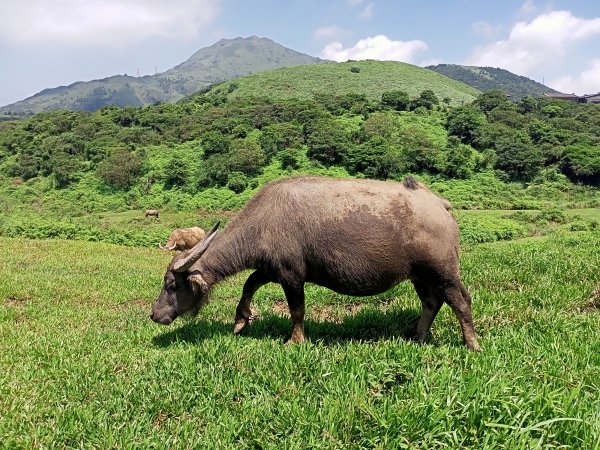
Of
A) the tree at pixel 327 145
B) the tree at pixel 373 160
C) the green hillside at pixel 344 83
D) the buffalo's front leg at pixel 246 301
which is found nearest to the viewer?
the buffalo's front leg at pixel 246 301

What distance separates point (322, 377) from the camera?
4328 mm

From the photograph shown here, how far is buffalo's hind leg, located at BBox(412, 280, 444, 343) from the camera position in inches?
234

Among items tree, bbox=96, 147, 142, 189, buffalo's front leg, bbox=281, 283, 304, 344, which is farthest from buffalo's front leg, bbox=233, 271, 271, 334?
tree, bbox=96, 147, 142, 189

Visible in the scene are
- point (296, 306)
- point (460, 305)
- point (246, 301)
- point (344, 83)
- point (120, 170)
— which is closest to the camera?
point (460, 305)

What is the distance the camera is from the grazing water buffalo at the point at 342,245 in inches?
216

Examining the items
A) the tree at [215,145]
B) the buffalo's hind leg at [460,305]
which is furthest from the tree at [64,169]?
the buffalo's hind leg at [460,305]

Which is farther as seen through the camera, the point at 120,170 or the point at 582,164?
the point at 120,170

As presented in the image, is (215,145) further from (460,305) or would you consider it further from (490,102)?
(460,305)

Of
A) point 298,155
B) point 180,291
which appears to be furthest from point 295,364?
point 298,155

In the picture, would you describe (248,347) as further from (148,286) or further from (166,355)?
(148,286)

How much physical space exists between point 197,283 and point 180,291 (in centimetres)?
32

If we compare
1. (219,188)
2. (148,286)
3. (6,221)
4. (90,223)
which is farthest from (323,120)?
(148,286)

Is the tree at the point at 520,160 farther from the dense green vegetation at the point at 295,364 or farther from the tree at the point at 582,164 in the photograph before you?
the dense green vegetation at the point at 295,364

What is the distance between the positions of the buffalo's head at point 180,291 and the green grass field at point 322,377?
0.28 m
